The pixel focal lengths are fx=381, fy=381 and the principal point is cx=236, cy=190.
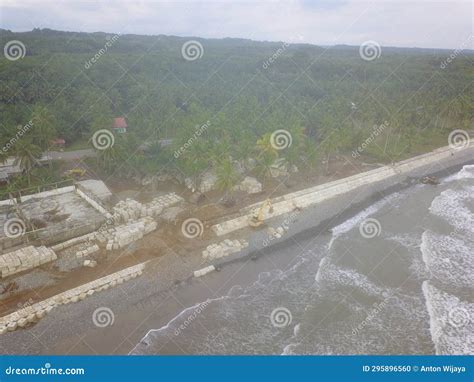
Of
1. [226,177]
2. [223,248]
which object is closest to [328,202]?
[226,177]

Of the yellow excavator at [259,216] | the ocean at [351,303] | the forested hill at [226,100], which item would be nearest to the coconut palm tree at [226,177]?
the yellow excavator at [259,216]

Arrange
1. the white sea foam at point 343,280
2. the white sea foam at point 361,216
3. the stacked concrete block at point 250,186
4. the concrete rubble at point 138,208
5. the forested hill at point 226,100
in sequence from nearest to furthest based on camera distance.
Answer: the white sea foam at point 343,280 < the concrete rubble at point 138,208 < the white sea foam at point 361,216 < the stacked concrete block at point 250,186 < the forested hill at point 226,100

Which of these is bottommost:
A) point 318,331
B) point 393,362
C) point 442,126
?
point 318,331

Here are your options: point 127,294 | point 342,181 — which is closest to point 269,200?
point 342,181

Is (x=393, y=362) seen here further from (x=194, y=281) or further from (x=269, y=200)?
(x=269, y=200)

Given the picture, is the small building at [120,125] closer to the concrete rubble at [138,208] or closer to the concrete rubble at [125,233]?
the concrete rubble at [138,208]

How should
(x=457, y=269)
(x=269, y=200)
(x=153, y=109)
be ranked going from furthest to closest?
1. (x=153, y=109)
2. (x=269, y=200)
3. (x=457, y=269)

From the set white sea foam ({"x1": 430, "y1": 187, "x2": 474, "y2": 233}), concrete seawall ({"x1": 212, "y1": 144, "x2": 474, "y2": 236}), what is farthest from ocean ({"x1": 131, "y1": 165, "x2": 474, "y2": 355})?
concrete seawall ({"x1": 212, "y1": 144, "x2": 474, "y2": 236})
